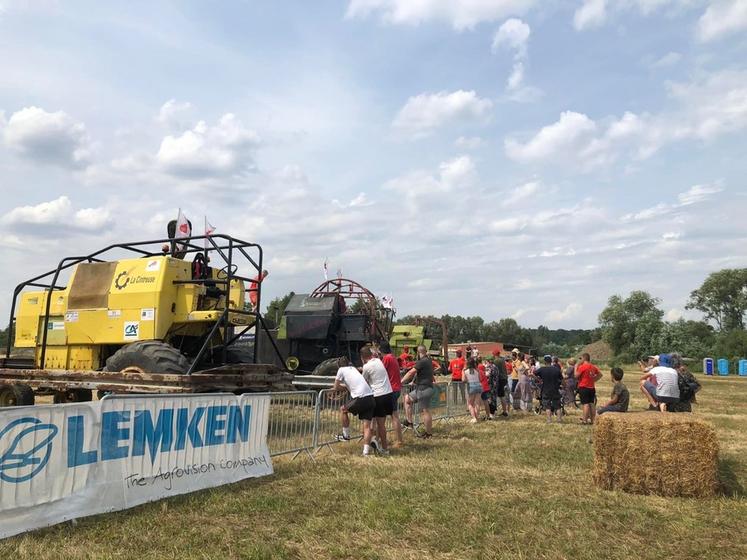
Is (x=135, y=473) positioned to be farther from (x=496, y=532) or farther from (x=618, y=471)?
(x=618, y=471)

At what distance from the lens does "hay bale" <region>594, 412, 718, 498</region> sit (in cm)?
627

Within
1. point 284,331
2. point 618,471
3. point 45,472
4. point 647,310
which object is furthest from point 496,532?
point 647,310

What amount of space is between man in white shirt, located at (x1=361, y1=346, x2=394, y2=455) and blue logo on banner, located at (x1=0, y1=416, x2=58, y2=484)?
4.62 meters

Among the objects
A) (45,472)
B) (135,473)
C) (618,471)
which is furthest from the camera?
(618,471)

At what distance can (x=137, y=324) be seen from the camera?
9.71 meters

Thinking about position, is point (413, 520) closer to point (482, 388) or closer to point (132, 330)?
point (132, 330)

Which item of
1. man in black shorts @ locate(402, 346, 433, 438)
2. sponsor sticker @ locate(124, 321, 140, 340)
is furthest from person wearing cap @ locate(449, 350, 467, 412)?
sponsor sticker @ locate(124, 321, 140, 340)

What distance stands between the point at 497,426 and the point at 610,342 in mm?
64654

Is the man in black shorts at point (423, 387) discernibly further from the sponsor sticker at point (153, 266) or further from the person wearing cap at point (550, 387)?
the sponsor sticker at point (153, 266)

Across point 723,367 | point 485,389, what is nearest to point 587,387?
point 485,389

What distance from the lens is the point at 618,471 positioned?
6477mm

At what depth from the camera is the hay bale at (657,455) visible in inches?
247

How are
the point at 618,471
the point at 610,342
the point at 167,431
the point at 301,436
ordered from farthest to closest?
the point at 610,342 → the point at 301,436 → the point at 618,471 → the point at 167,431

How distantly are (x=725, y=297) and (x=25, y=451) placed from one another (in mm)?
101589
